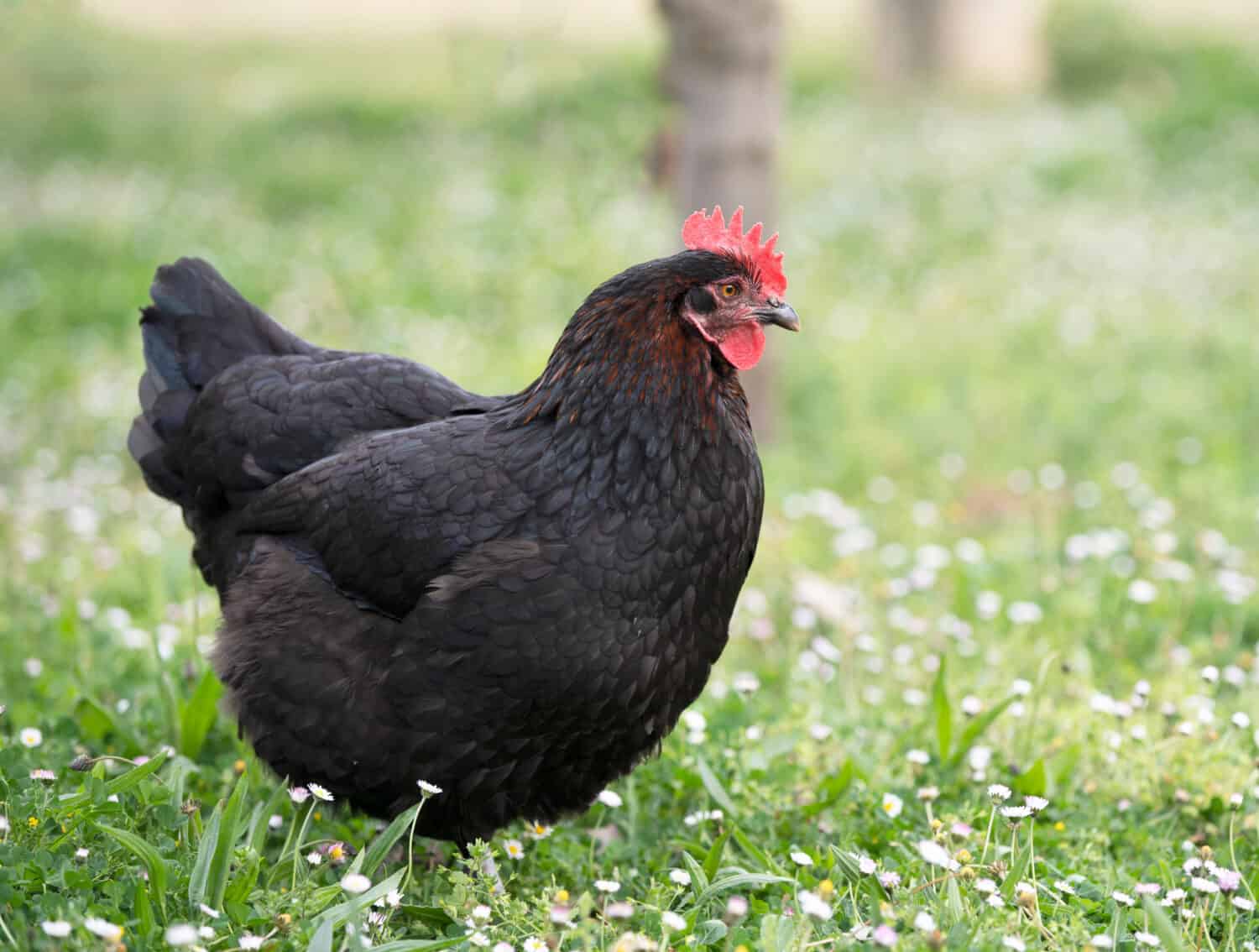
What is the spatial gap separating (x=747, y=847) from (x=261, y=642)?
51.3 inches

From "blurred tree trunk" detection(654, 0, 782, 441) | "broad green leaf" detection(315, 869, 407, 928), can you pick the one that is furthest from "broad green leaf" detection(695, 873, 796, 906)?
"blurred tree trunk" detection(654, 0, 782, 441)

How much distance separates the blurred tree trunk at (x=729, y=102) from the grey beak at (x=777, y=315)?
3781 mm

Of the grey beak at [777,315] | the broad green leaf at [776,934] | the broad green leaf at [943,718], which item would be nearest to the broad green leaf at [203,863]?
the broad green leaf at [776,934]

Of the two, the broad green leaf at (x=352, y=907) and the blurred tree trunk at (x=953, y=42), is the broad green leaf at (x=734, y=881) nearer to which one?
the broad green leaf at (x=352, y=907)

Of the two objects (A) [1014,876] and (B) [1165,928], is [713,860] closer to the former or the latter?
(A) [1014,876]

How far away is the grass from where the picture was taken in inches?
110

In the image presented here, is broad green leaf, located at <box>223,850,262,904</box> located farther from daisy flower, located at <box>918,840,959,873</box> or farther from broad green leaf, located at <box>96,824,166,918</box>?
daisy flower, located at <box>918,840,959,873</box>

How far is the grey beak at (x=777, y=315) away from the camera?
9.61 feet

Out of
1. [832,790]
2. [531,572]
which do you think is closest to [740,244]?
[531,572]

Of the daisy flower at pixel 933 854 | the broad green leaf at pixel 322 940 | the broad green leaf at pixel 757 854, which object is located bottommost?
the broad green leaf at pixel 757 854

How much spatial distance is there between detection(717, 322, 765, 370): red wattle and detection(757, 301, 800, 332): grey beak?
0.10 feet

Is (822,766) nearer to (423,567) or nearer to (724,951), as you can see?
(724,951)

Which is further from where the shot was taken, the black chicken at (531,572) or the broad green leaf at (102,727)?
the broad green leaf at (102,727)

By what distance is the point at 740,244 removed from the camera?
3.00m
